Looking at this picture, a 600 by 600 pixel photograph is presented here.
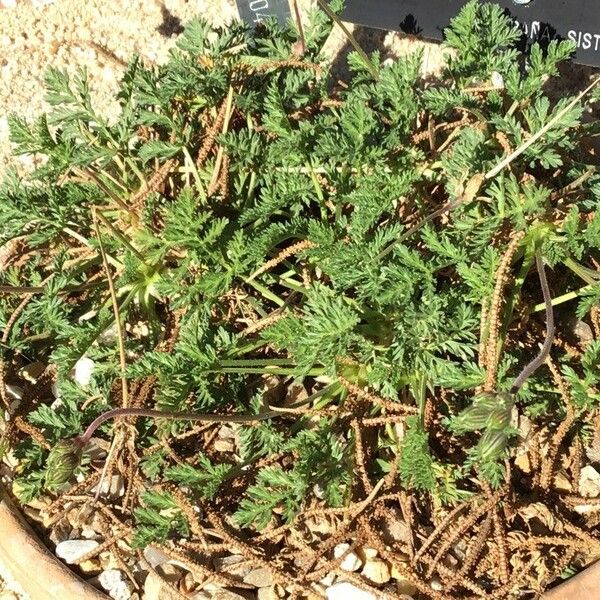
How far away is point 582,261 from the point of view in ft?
6.97

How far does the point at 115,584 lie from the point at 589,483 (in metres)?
1.10

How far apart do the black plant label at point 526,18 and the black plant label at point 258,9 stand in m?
0.26

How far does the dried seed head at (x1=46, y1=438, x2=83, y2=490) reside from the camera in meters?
1.79

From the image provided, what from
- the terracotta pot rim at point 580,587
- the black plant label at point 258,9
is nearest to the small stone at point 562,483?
the terracotta pot rim at point 580,587

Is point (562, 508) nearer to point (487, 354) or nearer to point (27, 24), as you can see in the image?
point (487, 354)

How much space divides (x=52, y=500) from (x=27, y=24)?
191 cm

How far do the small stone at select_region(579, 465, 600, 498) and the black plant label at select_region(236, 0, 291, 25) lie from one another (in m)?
1.55

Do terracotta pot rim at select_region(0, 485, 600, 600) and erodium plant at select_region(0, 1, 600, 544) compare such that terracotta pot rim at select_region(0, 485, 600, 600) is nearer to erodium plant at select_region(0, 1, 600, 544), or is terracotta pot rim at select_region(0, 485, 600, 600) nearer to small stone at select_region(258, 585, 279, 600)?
erodium plant at select_region(0, 1, 600, 544)

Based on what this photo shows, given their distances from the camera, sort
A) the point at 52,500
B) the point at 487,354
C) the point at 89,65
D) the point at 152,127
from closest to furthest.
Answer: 1. the point at 487,354
2. the point at 52,500
3. the point at 152,127
4. the point at 89,65

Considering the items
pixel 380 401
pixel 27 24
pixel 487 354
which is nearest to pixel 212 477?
pixel 380 401

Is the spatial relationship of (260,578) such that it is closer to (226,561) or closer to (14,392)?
(226,561)

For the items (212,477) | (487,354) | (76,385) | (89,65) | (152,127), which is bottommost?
(212,477)

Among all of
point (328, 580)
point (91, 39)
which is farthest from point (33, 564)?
point (91, 39)

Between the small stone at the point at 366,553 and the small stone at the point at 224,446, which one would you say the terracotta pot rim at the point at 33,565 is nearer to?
the small stone at the point at 224,446
